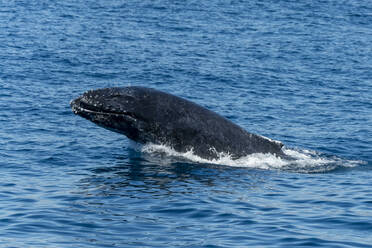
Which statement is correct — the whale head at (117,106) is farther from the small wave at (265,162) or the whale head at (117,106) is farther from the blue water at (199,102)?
the blue water at (199,102)

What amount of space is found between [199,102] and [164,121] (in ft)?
44.1

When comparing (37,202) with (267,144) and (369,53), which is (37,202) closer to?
(267,144)

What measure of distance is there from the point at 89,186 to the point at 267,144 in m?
6.78

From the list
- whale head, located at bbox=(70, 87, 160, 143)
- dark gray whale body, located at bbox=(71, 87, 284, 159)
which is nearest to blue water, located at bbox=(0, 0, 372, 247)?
dark gray whale body, located at bbox=(71, 87, 284, 159)

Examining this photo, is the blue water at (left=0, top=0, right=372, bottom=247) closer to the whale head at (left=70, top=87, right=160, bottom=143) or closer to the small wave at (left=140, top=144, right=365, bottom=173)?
the small wave at (left=140, top=144, right=365, bottom=173)

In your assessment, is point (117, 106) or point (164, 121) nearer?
point (117, 106)

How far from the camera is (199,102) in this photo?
36000 mm

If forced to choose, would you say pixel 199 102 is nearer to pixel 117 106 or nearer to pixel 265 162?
pixel 265 162

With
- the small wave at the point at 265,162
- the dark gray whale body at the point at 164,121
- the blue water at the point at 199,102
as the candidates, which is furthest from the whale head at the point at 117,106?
the blue water at the point at 199,102

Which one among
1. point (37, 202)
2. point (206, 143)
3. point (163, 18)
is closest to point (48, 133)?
point (206, 143)

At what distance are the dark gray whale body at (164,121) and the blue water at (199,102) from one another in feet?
2.43

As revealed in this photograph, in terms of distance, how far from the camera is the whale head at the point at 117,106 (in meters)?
22.4

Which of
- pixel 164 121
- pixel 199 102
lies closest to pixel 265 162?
pixel 164 121

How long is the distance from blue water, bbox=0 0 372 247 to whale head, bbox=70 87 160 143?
175 cm
